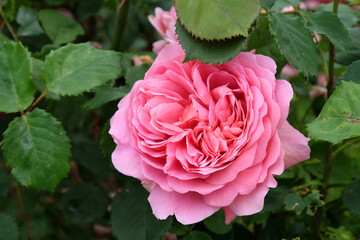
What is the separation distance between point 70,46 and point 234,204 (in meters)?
0.36

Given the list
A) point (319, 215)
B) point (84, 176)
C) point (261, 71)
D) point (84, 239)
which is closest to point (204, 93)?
point (261, 71)

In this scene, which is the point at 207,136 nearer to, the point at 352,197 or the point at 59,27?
the point at 352,197

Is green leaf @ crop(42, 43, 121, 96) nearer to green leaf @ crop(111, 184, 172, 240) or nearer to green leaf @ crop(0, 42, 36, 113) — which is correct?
green leaf @ crop(0, 42, 36, 113)

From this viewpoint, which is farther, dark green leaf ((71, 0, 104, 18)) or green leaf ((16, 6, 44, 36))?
dark green leaf ((71, 0, 104, 18))

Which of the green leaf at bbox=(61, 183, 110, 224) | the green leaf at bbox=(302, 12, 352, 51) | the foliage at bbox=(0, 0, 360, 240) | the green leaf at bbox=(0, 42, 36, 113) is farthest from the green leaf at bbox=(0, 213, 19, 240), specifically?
the green leaf at bbox=(302, 12, 352, 51)

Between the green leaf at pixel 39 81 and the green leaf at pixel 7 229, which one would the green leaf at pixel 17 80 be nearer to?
→ the green leaf at pixel 39 81

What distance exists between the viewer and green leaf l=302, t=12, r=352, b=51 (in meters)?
0.61

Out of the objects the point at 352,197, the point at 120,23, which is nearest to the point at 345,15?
the point at 352,197

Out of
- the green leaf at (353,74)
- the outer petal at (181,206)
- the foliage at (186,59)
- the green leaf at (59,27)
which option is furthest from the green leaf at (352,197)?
the green leaf at (59,27)

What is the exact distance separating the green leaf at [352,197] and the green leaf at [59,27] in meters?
0.62

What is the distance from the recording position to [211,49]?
0.52 meters

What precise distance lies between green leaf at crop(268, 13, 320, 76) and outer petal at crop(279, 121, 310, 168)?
0.26 ft

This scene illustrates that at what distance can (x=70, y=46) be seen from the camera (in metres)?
0.68

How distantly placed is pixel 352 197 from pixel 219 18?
385 mm
